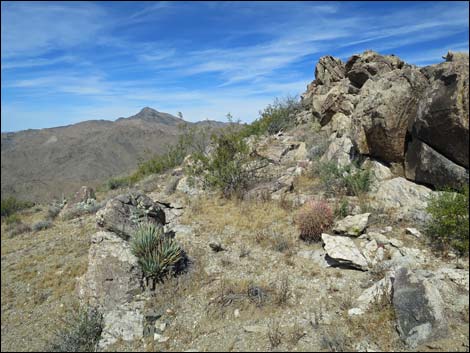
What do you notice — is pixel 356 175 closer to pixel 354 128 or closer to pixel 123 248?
pixel 354 128

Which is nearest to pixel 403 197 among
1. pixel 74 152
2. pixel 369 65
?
pixel 369 65

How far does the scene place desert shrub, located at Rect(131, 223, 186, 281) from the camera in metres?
5.32

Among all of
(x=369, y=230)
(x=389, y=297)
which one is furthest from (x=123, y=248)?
(x=369, y=230)

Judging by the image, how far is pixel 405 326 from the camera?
3705 millimetres

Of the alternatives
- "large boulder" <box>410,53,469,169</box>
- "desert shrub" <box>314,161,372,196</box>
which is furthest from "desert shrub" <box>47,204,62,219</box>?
"large boulder" <box>410,53,469,169</box>

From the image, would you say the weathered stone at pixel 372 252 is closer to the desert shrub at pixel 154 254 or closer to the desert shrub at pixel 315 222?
the desert shrub at pixel 315 222

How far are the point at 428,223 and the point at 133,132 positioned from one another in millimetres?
90231

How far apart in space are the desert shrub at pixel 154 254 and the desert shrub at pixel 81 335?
42.2 inches

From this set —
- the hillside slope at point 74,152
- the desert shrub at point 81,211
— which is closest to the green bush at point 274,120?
the desert shrub at point 81,211

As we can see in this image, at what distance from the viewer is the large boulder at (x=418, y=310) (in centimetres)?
358

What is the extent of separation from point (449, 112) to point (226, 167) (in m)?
6.07

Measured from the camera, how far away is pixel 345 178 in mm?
8109

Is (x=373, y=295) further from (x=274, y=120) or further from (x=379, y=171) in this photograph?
(x=274, y=120)

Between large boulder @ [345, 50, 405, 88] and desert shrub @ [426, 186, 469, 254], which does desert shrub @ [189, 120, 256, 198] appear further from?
large boulder @ [345, 50, 405, 88]
